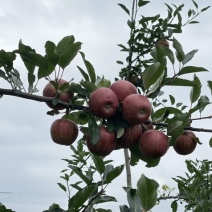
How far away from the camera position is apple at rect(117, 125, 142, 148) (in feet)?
4.97

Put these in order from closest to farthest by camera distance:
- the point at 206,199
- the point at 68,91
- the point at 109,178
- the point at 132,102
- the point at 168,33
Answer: the point at 132,102 < the point at 68,91 < the point at 109,178 < the point at 206,199 < the point at 168,33

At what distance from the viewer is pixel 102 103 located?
1.40 metres

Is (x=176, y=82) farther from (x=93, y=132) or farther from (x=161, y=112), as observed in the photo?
(x=93, y=132)

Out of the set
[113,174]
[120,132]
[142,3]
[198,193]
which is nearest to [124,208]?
[113,174]

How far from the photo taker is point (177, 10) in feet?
14.0

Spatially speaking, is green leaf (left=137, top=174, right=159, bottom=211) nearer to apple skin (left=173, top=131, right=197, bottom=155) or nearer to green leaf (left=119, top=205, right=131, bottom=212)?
green leaf (left=119, top=205, right=131, bottom=212)

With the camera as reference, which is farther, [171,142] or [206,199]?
[206,199]

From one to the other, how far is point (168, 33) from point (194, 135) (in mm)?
2355

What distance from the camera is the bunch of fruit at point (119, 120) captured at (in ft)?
4.74

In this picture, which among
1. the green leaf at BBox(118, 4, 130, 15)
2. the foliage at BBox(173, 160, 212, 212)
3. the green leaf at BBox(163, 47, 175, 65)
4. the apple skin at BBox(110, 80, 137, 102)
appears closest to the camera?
the apple skin at BBox(110, 80, 137, 102)

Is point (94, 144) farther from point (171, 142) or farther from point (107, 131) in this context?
point (171, 142)

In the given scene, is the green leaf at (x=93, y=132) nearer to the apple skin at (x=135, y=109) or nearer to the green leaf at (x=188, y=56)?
the apple skin at (x=135, y=109)

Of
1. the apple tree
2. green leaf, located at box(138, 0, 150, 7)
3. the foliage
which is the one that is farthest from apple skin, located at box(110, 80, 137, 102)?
green leaf, located at box(138, 0, 150, 7)

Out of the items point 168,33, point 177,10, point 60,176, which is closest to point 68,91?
point 60,176
